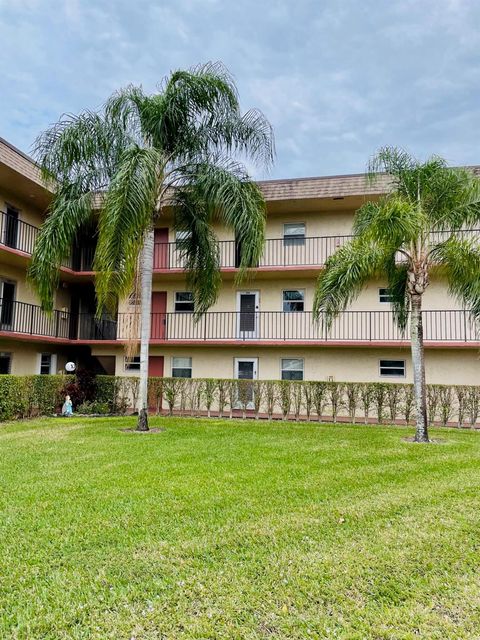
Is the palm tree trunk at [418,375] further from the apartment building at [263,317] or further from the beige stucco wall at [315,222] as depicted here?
the beige stucco wall at [315,222]

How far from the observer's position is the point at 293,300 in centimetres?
1747

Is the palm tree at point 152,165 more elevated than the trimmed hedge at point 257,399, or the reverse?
the palm tree at point 152,165

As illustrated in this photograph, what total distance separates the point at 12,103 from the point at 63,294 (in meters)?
7.60

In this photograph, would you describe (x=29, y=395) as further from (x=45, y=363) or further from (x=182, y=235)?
(x=182, y=235)

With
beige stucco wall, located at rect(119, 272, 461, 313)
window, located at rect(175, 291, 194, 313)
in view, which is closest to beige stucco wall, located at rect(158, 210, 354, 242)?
beige stucco wall, located at rect(119, 272, 461, 313)

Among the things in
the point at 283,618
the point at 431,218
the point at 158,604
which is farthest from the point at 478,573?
the point at 431,218

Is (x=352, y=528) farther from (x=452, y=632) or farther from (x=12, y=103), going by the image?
(x=12, y=103)

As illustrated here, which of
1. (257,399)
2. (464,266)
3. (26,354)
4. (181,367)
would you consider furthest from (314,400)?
(26,354)

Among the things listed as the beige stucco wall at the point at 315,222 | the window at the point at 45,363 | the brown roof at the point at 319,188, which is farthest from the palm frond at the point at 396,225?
the window at the point at 45,363

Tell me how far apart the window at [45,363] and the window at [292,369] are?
9554 mm

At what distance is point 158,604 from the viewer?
3.15m

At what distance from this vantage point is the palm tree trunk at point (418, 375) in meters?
10.1

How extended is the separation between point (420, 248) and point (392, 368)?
272 inches

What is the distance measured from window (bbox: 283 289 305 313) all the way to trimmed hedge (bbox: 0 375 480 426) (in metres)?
3.61
